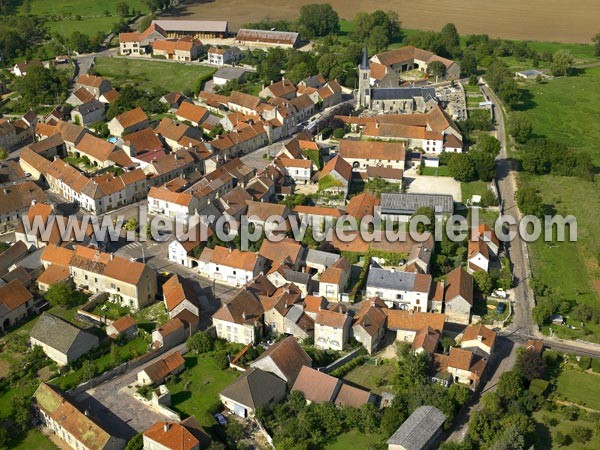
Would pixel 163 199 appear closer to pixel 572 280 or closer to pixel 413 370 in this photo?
pixel 413 370

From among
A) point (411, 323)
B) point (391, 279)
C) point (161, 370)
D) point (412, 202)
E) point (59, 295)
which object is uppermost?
point (412, 202)

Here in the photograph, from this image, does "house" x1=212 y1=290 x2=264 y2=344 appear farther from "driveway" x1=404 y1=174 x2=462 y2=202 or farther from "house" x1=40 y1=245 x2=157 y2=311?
"driveway" x1=404 y1=174 x2=462 y2=202

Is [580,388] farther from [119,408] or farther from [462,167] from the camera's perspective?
[462,167]

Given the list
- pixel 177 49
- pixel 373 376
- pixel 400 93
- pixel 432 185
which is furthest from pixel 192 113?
pixel 373 376

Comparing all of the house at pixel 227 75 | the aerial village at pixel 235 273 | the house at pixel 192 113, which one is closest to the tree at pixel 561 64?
the aerial village at pixel 235 273

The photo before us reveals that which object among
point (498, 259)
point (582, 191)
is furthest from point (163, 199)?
point (582, 191)
